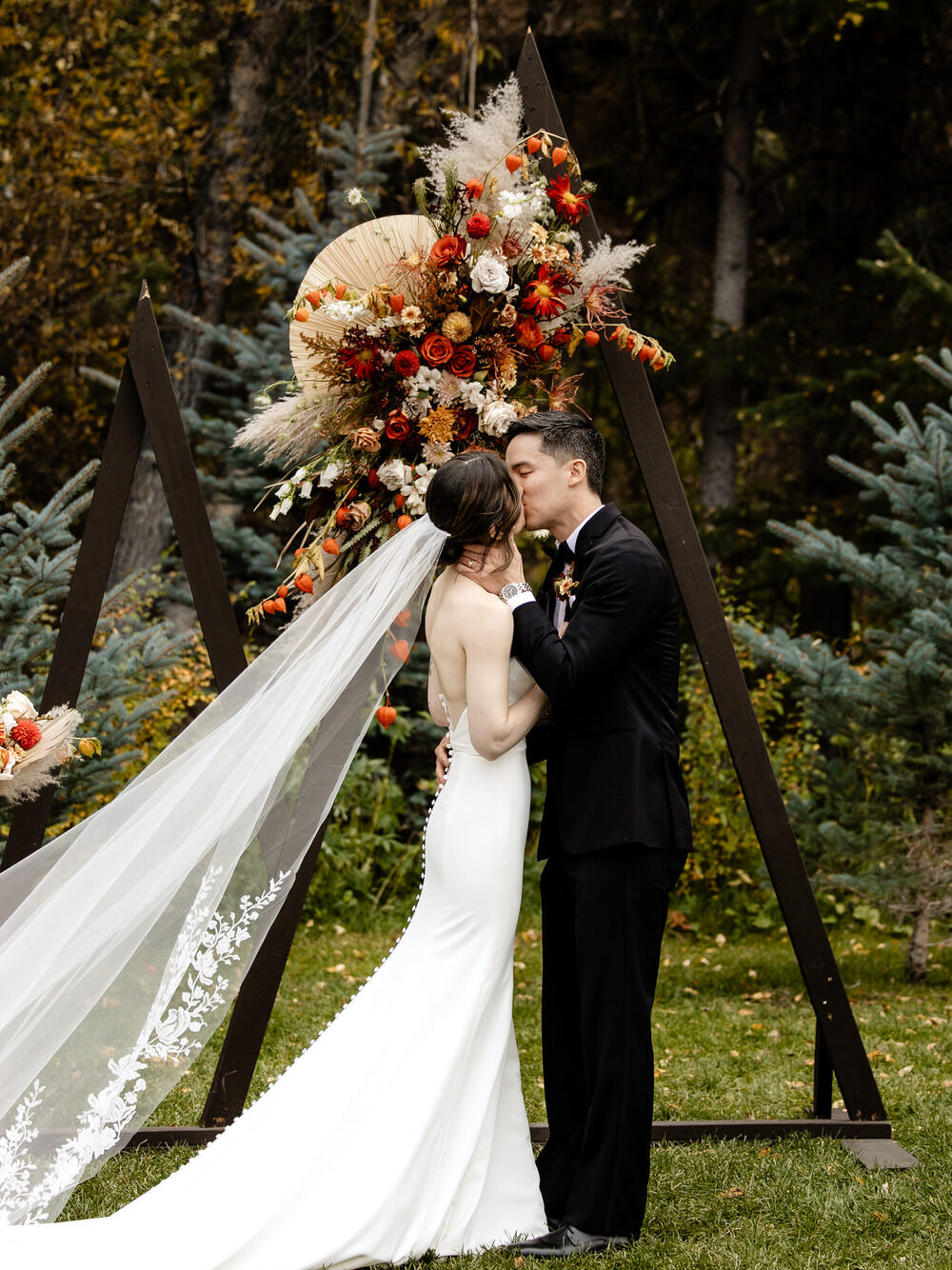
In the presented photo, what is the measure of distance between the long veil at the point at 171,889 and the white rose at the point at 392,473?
0.20m

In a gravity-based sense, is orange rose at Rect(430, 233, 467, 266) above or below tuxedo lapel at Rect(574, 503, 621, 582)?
above

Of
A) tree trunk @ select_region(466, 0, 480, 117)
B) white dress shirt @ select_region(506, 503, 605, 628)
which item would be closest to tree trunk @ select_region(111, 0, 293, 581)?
tree trunk @ select_region(466, 0, 480, 117)

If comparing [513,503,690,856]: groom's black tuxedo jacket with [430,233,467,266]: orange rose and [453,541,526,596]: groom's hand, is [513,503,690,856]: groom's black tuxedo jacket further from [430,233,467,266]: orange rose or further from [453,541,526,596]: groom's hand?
[430,233,467,266]: orange rose

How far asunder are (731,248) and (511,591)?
8060 millimetres

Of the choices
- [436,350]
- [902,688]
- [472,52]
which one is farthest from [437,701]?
[472,52]

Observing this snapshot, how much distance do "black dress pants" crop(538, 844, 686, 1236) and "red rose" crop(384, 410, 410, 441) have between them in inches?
49.9

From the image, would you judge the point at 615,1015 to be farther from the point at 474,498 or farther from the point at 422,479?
the point at 422,479

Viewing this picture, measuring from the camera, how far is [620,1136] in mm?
3133

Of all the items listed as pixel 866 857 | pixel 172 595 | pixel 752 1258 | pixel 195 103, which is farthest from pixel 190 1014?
pixel 195 103

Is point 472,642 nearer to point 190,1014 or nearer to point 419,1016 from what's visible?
point 419,1016

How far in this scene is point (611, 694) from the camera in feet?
10.6

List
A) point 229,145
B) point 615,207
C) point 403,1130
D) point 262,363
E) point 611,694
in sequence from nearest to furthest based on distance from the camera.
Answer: point 403,1130 → point 611,694 → point 262,363 → point 229,145 → point 615,207

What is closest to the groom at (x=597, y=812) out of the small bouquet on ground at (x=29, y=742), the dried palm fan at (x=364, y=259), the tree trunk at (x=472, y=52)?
the dried palm fan at (x=364, y=259)

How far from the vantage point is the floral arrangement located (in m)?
3.45
